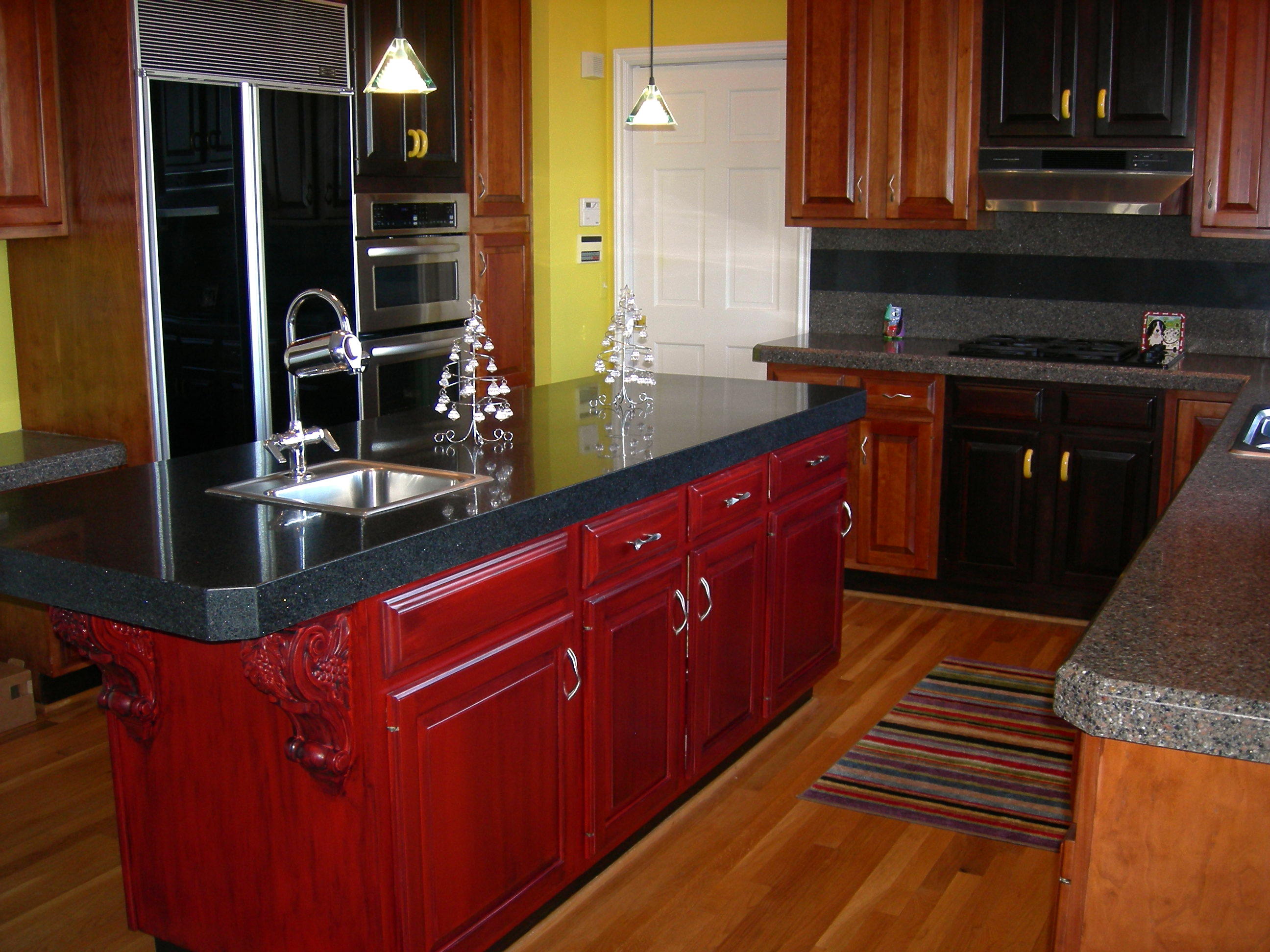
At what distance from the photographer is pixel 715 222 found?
5777 millimetres

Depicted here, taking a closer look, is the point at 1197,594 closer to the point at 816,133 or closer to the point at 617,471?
the point at 617,471

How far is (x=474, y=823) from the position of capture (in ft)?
7.56

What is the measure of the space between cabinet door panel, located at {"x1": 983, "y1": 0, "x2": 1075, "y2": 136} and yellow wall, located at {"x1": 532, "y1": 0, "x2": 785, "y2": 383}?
3.86ft

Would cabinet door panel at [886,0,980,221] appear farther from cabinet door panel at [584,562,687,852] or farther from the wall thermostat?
cabinet door panel at [584,562,687,852]

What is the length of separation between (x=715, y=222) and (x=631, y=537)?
3357 millimetres

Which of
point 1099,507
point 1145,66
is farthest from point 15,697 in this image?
point 1145,66

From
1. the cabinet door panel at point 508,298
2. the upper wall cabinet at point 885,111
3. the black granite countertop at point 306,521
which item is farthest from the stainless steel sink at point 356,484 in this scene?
the upper wall cabinet at point 885,111

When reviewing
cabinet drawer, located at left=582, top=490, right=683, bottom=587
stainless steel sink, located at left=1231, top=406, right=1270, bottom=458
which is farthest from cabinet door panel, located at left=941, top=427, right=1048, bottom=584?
cabinet drawer, located at left=582, top=490, right=683, bottom=587

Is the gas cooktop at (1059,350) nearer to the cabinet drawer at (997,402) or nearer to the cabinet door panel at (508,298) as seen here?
the cabinet drawer at (997,402)

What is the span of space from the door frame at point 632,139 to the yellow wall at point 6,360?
2.80 m

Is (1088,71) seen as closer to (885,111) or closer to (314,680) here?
(885,111)

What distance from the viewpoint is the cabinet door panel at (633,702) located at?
265cm

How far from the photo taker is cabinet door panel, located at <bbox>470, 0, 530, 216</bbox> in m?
4.98

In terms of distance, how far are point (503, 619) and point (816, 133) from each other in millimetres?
3143
